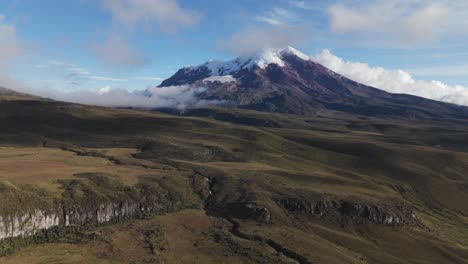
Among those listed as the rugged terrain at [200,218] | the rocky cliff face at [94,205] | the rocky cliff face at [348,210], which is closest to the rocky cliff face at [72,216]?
the rocky cliff face at [94,205]

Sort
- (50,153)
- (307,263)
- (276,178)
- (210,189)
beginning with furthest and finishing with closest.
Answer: (50,153), (276,178), (210,189), (307,263)

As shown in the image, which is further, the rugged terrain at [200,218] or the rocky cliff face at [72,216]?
the rugged terrain at [200,218]

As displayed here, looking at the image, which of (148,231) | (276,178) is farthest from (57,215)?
(276,178)

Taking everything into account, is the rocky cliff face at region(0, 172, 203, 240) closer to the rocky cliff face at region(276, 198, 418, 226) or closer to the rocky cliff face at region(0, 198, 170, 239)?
the rocky cliff face at region(0, 198, 170, 239)

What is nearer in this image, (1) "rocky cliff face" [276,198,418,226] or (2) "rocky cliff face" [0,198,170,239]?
(2) "rocky cliff face" [0,198,170,239]

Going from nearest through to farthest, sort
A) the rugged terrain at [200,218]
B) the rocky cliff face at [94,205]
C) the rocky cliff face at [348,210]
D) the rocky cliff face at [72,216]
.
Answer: the rocky cliff face at [72,216] → the rocky cliff face at [94,205] → the rugged terrain at [200,218] → the rocky cliff face at [348,210]

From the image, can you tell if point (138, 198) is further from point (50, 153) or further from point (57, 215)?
point (50, 153)

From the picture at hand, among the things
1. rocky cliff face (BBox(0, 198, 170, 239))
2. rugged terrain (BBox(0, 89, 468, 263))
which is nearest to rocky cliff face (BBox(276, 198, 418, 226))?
rugged terrain (BBox(0, 89, 468, 263))

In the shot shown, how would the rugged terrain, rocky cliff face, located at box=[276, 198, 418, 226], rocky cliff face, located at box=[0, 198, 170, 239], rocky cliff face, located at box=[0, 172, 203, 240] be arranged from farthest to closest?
rocky cliff face, located at box=[276, 198, 418, 226] < the rugged terrain < rocky cliff face, located at box=[0, 172, 203, 240] < rocky cliff face, located at box=[0, 198, 170, 239]

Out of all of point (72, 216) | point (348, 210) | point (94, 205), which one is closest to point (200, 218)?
point (94, 205)

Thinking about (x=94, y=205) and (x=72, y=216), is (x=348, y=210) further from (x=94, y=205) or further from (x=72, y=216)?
(x=72, y=216)

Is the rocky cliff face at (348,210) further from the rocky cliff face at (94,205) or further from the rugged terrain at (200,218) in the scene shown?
the rocky cliff face at (94,205)
